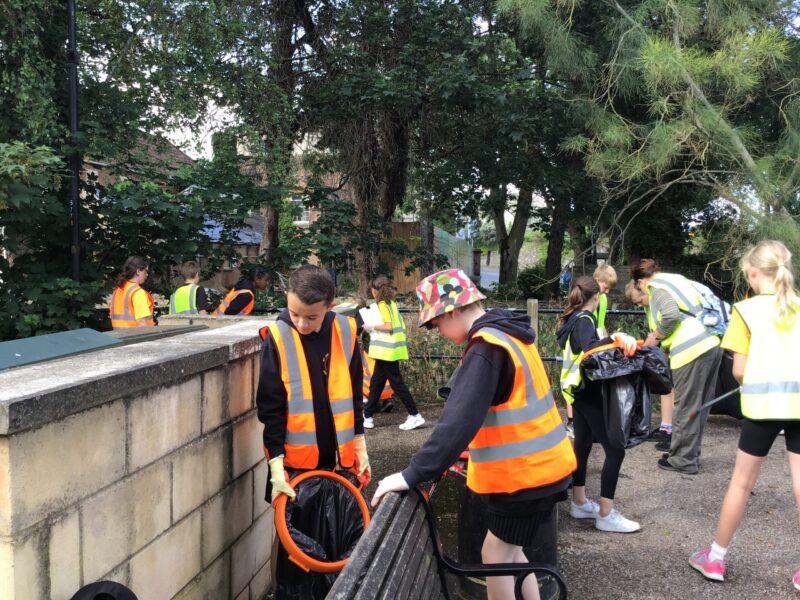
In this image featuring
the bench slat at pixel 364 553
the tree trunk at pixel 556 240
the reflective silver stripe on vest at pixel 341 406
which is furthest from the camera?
the tree trunk at pixel 556 240

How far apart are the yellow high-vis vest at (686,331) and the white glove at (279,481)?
3489mm

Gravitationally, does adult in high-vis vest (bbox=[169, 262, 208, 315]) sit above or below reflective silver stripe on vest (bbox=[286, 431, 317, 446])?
above

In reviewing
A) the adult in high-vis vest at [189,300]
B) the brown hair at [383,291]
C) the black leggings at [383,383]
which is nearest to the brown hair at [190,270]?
the adult in high-vis vest at [189,300]

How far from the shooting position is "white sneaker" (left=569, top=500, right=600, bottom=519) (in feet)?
13.5

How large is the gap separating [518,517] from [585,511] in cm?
201

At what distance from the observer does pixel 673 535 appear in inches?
154

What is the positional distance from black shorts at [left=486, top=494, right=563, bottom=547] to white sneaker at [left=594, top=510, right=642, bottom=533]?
1.81m

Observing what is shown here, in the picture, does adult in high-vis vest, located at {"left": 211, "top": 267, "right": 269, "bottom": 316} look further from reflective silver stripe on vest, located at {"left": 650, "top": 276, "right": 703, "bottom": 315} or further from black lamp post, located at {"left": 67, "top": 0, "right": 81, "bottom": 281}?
reflective silver stripe on vest, located at {"left": 650, "top": 276, "right": 703, "bottom": 315}

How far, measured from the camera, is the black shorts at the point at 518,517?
232cm

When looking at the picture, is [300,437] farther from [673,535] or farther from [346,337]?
[673,535]

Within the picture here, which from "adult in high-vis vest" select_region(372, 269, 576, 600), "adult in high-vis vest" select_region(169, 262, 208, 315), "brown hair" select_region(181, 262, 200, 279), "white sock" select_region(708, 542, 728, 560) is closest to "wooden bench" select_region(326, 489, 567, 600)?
"adult in high-vis vest" select_region(372, 269, 576, 600)

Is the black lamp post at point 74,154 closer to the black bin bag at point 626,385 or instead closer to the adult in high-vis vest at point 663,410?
the black bin bag at point 626,385

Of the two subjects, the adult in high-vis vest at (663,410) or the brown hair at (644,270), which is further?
the adult in high-vis vest at (663,410)

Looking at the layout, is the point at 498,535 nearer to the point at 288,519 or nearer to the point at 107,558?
the point at 288,519
